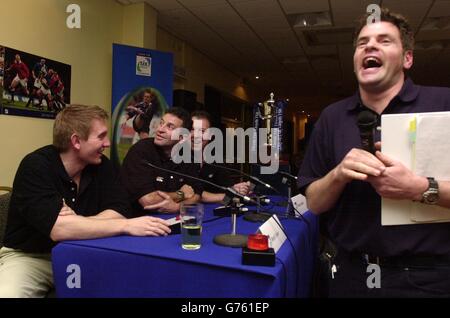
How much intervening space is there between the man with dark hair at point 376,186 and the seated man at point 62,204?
2.08 feet

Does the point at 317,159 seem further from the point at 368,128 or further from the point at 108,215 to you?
the point at 108,215

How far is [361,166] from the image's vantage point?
3.01ft

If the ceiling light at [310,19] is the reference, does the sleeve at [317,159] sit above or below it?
below

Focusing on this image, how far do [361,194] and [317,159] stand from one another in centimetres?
19

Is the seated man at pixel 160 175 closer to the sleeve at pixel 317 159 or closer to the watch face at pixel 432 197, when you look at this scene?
the sleeve at pixel 317 159

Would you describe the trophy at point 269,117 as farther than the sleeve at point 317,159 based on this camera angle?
Yes

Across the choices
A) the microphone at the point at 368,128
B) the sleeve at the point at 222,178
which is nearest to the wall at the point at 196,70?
the sleeve at the point at 222,178

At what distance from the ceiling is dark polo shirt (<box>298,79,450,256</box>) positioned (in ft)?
10.4

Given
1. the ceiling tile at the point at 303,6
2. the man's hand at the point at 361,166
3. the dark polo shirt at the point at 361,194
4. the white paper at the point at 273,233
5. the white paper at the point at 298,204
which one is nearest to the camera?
the man's hand at the point at 361,166

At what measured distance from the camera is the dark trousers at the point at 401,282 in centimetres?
101

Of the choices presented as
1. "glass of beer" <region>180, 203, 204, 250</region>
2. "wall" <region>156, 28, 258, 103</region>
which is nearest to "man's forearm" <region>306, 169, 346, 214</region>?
"glass of beer" <region>180, 203, 204, 250</region>

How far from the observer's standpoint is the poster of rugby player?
2.70 m

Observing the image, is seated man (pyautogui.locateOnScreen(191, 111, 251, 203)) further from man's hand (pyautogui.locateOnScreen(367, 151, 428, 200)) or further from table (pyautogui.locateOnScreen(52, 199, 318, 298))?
man's hand (pyautogui.locateOnScreen(367, 151, 428, 200))

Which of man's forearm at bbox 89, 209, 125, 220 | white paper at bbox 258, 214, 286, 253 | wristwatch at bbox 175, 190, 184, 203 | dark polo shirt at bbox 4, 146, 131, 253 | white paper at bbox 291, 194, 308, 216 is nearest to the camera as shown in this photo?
white paper at bbox 258, 214, 286, 253
